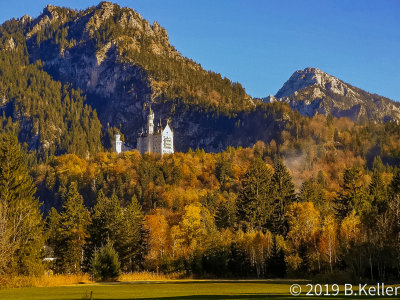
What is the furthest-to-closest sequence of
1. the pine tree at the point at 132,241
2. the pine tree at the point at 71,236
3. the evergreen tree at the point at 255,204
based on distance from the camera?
the evergreen tree at the point at 255,204
the pine tree at the point at 132,241
the pine tree at the point at 71,236

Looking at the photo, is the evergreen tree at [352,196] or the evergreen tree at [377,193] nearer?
the evergreen tree at [377,193]

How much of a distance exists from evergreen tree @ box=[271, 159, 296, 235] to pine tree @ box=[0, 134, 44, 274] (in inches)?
1574

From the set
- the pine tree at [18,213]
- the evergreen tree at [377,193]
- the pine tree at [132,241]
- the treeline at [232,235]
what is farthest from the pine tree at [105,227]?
the evergreen tree at [377,193]

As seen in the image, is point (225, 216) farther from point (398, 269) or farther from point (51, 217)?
point (398, 269)

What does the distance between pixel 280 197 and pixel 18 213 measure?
149 ft

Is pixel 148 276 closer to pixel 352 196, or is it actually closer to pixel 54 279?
pixel 54 279

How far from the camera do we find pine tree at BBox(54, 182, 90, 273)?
249ft

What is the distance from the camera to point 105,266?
213ft

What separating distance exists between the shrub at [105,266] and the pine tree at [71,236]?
454 inches

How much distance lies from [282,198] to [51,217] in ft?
125

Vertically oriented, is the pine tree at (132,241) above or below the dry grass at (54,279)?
above

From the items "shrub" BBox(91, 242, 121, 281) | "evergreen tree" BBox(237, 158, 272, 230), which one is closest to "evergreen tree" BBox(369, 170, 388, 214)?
"evergreen tree" BBox(237, 158, 272, 230)

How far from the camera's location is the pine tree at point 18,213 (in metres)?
53.5

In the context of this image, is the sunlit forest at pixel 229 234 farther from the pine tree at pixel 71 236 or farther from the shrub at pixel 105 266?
the shrub at pixel 105 266
